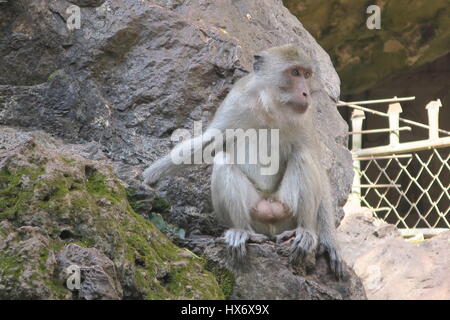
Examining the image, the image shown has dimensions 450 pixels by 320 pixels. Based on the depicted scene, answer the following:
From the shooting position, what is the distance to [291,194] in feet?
21.3

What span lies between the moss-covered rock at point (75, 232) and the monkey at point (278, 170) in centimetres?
67

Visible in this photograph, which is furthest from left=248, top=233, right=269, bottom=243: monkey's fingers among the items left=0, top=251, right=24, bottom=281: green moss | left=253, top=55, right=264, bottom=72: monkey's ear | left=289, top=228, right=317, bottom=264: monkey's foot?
left=0, top=251, right=24, bottom=281: green moss

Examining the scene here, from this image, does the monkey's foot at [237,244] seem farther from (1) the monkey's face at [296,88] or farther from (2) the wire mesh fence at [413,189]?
(2) the wire mesh fence at [413,189]

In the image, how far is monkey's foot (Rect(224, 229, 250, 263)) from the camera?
5.92 m

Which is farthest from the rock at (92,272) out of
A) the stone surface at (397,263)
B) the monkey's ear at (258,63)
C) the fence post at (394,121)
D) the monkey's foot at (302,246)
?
the fence post at (394,121)

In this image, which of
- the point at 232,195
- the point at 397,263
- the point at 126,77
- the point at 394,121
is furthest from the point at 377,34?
the point at 232,195

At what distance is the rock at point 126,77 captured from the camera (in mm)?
7340

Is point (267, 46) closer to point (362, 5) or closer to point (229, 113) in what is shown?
point (229, 113)

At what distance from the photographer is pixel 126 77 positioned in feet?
25.4

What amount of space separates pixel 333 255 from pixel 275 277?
2.06 ft

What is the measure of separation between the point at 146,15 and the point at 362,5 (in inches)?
275

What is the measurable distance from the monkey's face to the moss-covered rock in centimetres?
159

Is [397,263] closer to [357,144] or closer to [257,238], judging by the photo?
[357,144]

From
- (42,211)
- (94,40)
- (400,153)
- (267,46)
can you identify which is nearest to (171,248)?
(42,211)
